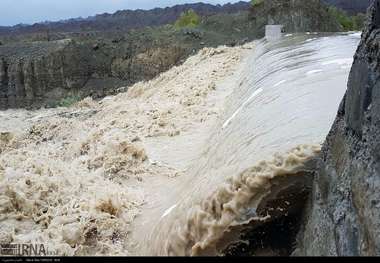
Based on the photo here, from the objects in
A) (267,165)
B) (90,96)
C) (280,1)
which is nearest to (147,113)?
(267,165)

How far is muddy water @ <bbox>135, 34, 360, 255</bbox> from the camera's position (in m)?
3.42

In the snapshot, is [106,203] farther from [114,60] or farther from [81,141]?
[114,60]

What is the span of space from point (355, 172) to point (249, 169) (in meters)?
1.10

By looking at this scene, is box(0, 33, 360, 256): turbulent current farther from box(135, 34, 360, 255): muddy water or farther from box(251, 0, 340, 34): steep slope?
box(251, 0, 340, 34): steep slope

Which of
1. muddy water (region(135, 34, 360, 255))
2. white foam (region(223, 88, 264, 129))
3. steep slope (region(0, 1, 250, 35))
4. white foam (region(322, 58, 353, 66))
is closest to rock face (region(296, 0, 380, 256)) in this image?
muddy water (region(135, 34, 360, 255))

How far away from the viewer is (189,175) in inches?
239

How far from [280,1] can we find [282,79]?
69.1ft

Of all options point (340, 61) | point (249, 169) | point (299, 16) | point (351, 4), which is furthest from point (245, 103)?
point (351, 4)

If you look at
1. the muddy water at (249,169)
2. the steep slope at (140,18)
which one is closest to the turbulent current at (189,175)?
the muddy water at (249,169)

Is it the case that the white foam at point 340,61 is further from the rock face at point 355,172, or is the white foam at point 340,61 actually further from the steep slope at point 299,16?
the steep slope at point 299,16

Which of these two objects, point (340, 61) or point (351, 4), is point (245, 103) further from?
point (351, 4)

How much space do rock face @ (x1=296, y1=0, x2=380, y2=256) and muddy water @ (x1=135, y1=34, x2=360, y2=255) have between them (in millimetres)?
367

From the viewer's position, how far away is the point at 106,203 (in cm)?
544

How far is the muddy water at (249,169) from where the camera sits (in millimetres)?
3418
